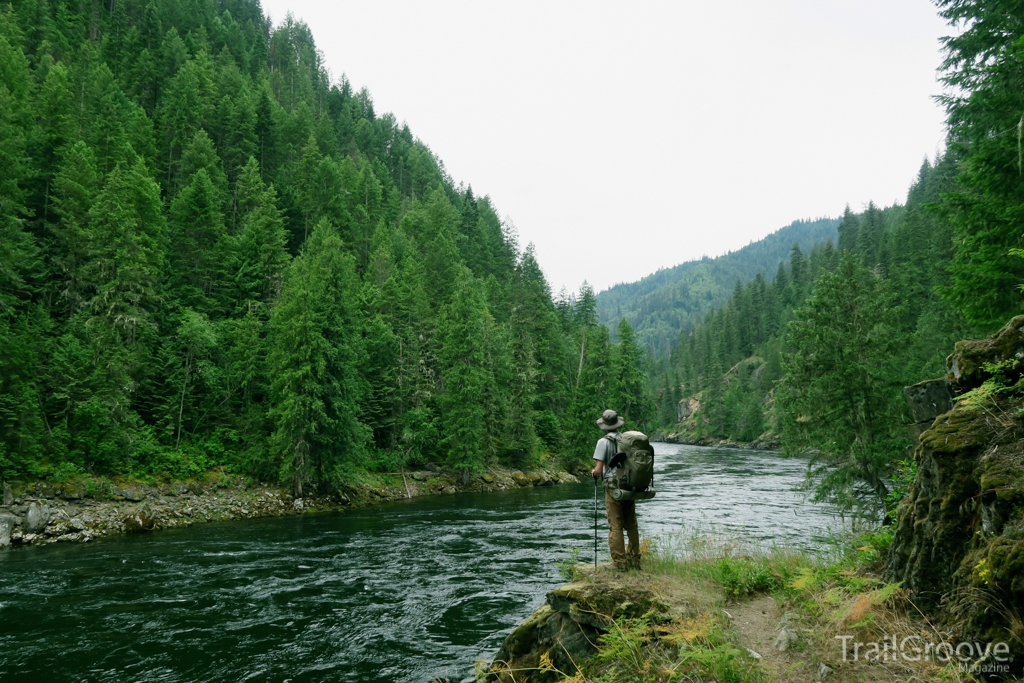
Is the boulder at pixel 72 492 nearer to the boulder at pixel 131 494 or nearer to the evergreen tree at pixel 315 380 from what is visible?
the boulder at pixel 131 494

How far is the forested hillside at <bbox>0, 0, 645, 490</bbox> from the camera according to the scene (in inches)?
1014

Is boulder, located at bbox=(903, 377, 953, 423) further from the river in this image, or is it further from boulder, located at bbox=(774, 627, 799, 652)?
the river

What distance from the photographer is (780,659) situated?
5.09 metres

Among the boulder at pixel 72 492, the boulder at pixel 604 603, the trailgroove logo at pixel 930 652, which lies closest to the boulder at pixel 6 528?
the boulder at pixel 72 492

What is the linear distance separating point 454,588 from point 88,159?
111 feet

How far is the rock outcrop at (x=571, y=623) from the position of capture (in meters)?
6.48

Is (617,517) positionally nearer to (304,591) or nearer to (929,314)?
(304,591)

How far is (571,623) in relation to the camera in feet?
22.7

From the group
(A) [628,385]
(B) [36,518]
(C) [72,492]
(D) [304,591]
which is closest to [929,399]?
(D) [304,591]

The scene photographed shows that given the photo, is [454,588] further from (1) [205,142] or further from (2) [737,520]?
(1) [205,142]

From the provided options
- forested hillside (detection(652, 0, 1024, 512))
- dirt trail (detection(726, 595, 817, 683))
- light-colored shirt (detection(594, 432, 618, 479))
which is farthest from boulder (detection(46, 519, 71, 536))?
forested hillside (detection(652, 0, 1024, 512))

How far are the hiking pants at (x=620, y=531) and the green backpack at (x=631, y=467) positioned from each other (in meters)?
0.22

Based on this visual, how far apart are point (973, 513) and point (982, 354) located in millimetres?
2468

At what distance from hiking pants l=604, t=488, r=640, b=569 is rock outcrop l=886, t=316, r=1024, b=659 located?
3.04m
